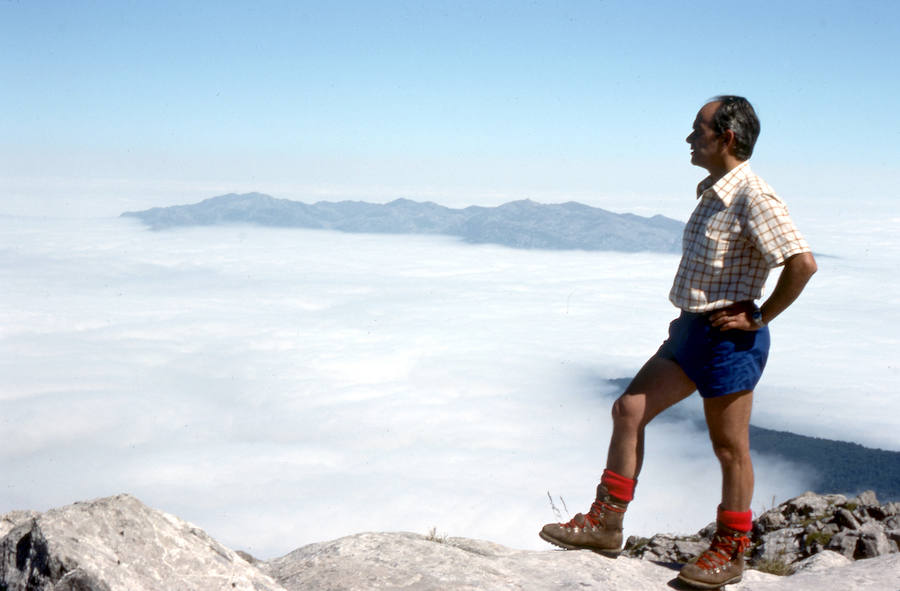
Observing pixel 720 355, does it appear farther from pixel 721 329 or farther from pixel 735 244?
pixel 735 244

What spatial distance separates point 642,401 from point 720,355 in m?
0.44

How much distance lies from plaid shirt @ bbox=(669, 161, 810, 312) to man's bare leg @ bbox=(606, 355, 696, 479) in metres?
0.37

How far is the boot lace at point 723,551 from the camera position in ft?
11.7

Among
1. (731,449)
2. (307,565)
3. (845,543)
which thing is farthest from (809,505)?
(307,565)

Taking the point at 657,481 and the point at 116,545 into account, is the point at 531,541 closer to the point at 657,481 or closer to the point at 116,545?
the point at 657,481

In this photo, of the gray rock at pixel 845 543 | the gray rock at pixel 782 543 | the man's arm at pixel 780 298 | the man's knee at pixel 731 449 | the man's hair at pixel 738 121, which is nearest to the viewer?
the man's arm at pixel 780 298

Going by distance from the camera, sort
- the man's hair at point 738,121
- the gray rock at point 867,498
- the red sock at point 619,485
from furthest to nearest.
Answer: the gray rock at point 867,498 < the red sock at point 619,485 < the man's hair at point 738,121

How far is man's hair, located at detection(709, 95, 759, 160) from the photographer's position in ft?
10.6

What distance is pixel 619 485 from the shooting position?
352cm

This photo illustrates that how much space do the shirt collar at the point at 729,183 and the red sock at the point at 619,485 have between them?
1.45 m

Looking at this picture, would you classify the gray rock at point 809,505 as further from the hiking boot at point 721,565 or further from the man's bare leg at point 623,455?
the man's bare leg at point 623,455

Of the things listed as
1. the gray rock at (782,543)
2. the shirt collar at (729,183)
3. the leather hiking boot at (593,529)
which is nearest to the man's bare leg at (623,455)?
the leather hiking boot at (593,529)

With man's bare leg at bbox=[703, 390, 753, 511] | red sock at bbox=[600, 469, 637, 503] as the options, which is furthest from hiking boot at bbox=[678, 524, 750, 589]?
red sock at bbox=[600, 469, 637, 503]

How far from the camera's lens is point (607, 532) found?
3639 mm
